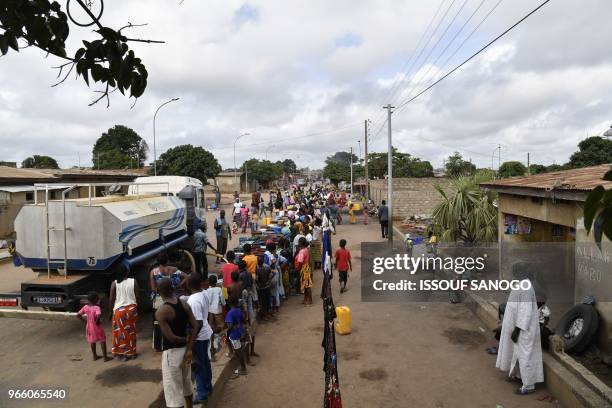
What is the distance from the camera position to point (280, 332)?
8.36 m

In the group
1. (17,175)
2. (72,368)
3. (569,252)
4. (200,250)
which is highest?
(17,175)

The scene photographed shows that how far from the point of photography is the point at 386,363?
273 inches

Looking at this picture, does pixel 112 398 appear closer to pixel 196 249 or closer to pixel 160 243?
pixel 160 243

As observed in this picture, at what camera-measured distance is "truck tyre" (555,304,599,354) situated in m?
6.22

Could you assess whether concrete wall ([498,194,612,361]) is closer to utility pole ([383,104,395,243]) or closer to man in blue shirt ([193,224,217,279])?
man in blue shirt ([193,224,217,279])

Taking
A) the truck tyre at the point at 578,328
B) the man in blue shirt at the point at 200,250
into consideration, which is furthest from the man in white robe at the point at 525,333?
the man in blue shirt at the point at 200,250

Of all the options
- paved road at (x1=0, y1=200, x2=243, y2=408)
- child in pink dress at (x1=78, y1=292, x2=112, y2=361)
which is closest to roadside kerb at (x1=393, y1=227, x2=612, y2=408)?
paved road at (x1=0, y1=200, x2=243, y2=408)

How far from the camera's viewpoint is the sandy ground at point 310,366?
19.0 ft

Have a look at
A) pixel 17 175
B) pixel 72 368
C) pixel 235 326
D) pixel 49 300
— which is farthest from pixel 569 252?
pixel 17 175

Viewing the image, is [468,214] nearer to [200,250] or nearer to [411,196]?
[200,250]

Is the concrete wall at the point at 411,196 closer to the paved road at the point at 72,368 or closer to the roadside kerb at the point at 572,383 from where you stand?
the paved road at the point at 72,368

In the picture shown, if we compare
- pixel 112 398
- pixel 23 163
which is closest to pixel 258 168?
pixel 23 163

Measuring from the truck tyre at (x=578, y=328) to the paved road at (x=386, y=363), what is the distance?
91 cm

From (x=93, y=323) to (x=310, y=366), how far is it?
3.27 metres
